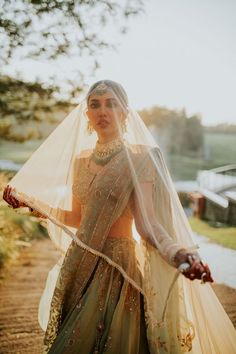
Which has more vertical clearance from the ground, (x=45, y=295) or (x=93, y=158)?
(x=93, y=158)

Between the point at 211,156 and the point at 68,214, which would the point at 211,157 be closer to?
the point at 211,156

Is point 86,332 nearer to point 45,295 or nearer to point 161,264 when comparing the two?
point 161,264

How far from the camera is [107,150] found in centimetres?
234

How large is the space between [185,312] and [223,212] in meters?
8.67

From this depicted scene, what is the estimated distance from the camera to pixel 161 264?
2.07 meters

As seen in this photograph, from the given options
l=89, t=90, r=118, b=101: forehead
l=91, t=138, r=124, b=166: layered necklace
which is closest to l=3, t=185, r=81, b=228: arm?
l=91, t=138, r=124, b=166: layered necklace

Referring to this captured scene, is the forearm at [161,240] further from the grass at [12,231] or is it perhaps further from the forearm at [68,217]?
the grass at [12,231]

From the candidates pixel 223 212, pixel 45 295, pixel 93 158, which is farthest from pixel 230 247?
pixel 93 158

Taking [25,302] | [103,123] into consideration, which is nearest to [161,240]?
[103,123]

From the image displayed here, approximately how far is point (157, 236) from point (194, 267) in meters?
0.38

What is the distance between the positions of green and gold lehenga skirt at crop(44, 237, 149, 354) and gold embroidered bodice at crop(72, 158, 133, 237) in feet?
0.24

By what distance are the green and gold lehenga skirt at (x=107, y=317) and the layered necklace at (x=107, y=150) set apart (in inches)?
20.4

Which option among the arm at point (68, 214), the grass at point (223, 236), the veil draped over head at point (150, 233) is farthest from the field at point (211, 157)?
the veil draped over head at point (150, 233)

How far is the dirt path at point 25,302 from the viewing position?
355 cm
